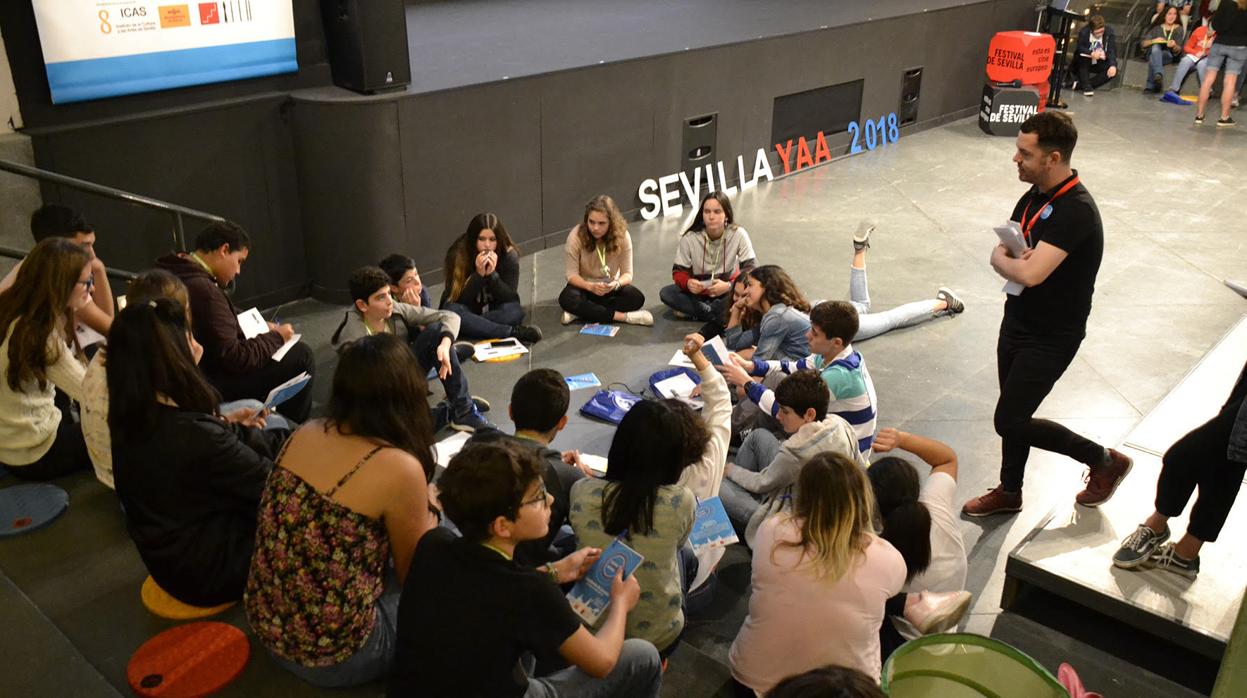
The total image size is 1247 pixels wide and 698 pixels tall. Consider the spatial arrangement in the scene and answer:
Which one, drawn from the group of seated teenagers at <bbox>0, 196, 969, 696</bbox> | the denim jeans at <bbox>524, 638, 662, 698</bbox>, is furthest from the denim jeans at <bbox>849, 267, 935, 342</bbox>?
the denim jeans at <bbox>524, 638, 662, 698</bbox>

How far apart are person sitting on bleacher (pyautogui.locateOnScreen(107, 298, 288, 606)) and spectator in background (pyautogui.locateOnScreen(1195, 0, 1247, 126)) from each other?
452 inches

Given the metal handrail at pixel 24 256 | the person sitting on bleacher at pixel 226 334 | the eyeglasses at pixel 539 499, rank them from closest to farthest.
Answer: the eyeglasses at pixel 539 499, the person sitting on bleacher at pixel 226 334, the metal handrail at pixel 24 256

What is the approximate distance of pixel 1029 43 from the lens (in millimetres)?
10766

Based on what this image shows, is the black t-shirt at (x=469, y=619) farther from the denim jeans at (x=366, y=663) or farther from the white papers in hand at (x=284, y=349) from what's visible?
the white papers in hand at (x=284, y=349)

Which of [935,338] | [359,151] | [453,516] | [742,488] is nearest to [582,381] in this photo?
[742,488]

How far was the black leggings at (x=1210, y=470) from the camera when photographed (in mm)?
3635

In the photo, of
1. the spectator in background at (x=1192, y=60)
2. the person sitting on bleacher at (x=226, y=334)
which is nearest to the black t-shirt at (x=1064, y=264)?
the person sitting on bleacher at (x=226, y=334)

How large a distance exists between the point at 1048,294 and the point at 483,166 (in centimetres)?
395

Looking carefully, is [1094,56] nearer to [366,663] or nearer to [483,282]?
[483,282]

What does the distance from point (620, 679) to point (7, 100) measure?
4.36m

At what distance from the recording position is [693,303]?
6293 mm

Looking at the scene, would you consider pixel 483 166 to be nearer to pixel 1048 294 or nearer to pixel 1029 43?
pixel 1048 294

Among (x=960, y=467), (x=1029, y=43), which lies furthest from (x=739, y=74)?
(x=960, y=467)

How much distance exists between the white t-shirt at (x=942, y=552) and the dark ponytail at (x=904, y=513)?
5 centimetres
